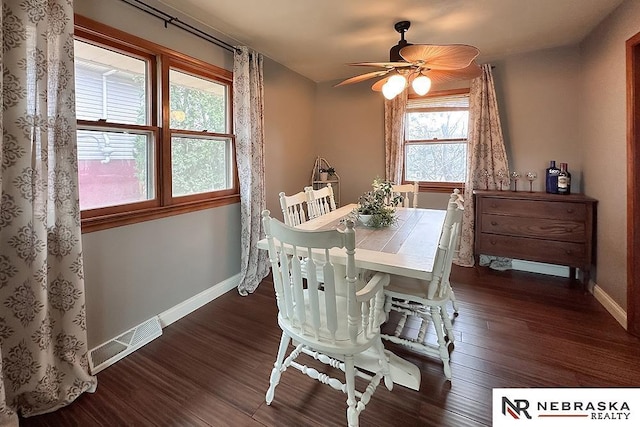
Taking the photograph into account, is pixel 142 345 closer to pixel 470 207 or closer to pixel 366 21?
pixel 366 21

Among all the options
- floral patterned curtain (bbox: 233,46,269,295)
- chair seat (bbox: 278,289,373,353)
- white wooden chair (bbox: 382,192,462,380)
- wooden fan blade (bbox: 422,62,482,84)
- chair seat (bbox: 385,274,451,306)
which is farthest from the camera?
floral patterned curtain (bbox: 233,46,269,295)

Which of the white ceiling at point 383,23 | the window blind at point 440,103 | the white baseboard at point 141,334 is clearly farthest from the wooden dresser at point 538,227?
the white baseboard at point 141,334

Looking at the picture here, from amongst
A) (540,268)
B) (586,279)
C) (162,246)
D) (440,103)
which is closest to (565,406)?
(586,279)

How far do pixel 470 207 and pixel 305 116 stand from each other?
2.45 m

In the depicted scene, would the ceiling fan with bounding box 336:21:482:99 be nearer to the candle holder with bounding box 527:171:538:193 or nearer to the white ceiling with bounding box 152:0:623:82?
the white ceiling with bounding box 152:0:623:82

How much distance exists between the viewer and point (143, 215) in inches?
88.7

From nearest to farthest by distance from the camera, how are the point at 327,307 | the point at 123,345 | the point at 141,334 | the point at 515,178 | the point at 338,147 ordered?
the point at 327,307, the point at 123,345, the point at 141,334, the point at 515,178, the point at 338,147

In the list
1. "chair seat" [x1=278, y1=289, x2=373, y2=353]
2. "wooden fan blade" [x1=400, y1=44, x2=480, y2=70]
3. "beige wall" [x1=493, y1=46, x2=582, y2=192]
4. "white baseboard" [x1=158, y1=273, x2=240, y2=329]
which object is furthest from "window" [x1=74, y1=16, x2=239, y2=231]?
"beige wall" [x1=493, y1=46, x2=582, y2=192]

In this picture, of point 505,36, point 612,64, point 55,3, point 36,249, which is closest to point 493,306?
point 612,64

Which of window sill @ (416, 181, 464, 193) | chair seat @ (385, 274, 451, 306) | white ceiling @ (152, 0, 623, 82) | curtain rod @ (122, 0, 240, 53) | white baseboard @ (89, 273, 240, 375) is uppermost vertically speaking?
white ceiling @ (152, 0, 623, 82)

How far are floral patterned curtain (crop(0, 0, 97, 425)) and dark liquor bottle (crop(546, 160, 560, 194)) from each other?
164 inches

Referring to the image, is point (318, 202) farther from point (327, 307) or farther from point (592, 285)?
point (592, 285)

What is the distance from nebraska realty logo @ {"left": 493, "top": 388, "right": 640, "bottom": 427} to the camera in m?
1.41

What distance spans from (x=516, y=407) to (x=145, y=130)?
2.85m
